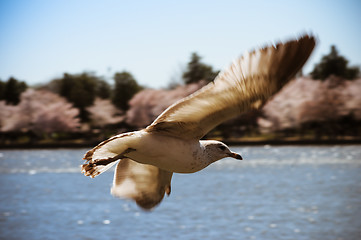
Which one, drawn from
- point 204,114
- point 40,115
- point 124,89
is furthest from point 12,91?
point 204,114

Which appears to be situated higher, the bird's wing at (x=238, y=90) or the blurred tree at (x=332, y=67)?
the blurred tree at (x=332, y=67)

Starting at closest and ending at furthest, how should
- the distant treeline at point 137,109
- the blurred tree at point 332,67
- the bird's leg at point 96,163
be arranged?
the bird's leg at point 96,163, the distant treeline at point 137,109, the blurred tree at point 332,67

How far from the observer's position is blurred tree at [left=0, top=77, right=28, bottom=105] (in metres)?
61.6

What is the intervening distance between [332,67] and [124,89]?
26434mm

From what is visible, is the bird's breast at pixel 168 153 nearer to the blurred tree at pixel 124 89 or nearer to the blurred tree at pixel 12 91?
the blurred tree at pixel 124 89

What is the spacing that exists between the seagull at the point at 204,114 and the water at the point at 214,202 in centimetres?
2311

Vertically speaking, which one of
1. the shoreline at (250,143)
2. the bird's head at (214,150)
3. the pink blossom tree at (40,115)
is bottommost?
the bird's head at (214,150)

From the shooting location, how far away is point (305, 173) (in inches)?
1652

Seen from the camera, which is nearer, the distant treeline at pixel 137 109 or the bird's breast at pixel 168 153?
the bird's breast at pixel 168 153

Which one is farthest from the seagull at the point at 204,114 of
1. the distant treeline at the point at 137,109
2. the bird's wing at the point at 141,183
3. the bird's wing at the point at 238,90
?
the distant treeline at the point at 137,109

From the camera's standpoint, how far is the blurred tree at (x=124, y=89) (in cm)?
5950

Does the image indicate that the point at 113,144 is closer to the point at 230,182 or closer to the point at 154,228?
the point at 154,228

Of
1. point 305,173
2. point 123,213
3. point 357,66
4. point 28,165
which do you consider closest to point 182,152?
point 123,213

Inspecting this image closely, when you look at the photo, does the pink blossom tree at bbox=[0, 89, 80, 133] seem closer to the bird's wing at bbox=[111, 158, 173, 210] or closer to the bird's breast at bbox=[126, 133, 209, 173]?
the bird's wing at bbox=[111, 158, 173, 210]
